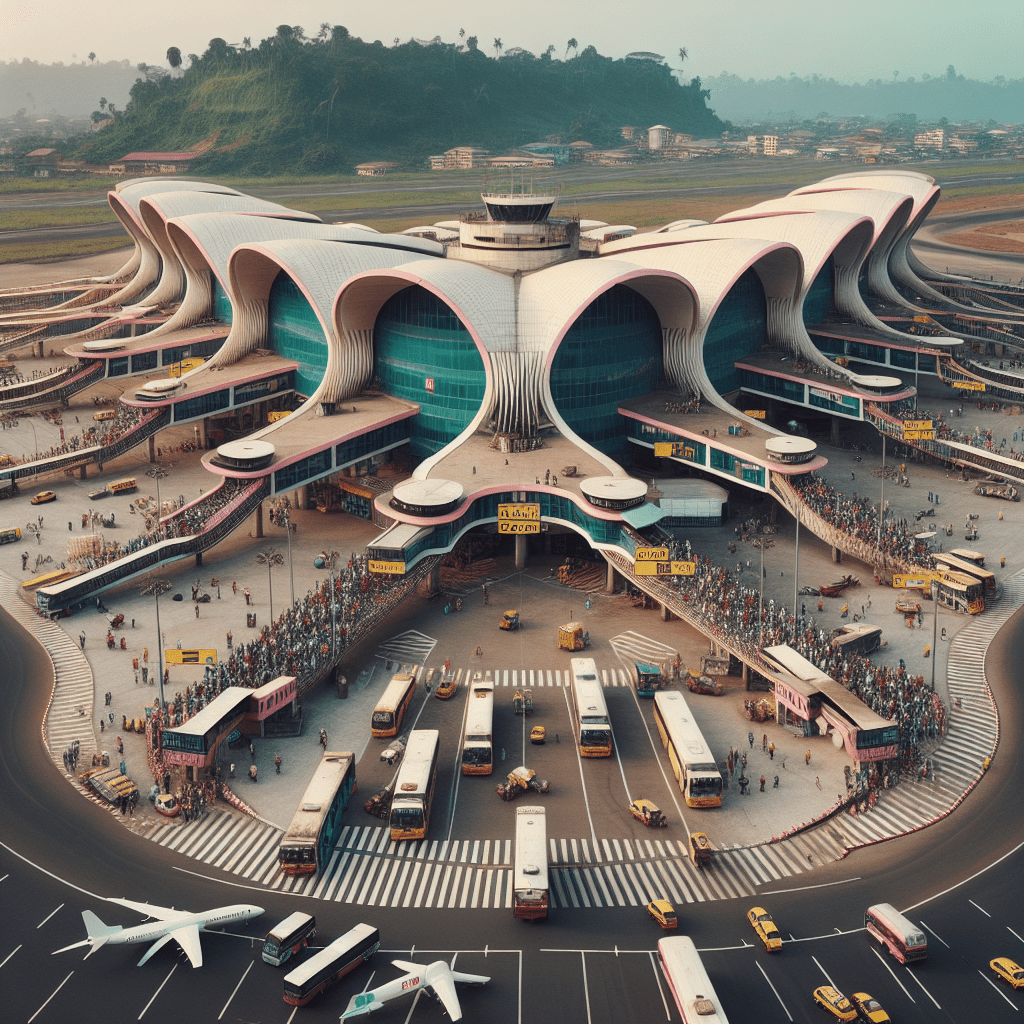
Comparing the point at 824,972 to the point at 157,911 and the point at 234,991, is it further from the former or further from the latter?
the point at 157,911

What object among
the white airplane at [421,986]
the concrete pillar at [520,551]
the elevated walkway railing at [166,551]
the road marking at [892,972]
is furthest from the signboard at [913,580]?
the elevated walkway railing at [166,551]

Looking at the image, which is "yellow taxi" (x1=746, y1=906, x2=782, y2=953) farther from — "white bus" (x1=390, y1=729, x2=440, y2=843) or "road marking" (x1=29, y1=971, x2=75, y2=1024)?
"road marking" (x1=29, y1=971, x2=75, y2=1024)

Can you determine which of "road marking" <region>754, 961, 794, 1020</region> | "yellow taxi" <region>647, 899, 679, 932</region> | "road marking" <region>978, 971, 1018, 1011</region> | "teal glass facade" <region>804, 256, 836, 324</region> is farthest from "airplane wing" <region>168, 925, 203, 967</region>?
"teal glass facade" <region>804, 256, 836, 324</region>

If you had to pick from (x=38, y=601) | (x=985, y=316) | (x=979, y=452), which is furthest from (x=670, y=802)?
(x=985, y=316)

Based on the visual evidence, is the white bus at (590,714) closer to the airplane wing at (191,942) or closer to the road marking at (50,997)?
the airplane wing at (191,942)

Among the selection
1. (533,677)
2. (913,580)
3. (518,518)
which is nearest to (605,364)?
(518,518)

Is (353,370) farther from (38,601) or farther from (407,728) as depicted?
(407,728)
